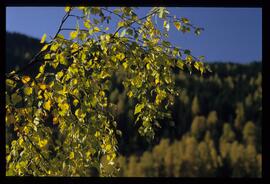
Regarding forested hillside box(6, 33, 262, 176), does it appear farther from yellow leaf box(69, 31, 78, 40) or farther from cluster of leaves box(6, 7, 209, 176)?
yellow leaf box(69, 31, 78, 40)

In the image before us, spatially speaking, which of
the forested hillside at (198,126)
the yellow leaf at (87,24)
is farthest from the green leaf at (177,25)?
the yellow leaf at (87,24)

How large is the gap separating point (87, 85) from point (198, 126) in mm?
672

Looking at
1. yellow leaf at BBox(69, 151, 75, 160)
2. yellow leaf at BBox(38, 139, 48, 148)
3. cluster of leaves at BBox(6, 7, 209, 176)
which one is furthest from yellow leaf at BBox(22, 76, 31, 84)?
yellow leaf at BBox(69, 151, 75, 160)

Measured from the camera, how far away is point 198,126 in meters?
2.54

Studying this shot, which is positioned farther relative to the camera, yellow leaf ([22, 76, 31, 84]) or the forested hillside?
the forested hillside

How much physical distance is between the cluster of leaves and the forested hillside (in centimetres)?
12

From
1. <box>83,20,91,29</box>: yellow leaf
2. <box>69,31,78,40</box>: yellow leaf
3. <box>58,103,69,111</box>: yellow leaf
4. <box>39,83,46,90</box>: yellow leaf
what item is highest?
<box>83,20,91,29</box>: yellow leaf

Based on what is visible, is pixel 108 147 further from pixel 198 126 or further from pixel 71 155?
pixel 198 126

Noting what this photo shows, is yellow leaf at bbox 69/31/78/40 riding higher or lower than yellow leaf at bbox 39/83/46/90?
higher

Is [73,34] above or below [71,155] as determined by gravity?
above

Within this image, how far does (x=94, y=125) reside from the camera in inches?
90.0

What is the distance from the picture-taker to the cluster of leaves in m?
2.24

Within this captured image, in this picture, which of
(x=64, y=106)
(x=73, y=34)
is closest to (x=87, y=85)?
(x=64, y=106)

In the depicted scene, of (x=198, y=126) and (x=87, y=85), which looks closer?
(x=87, y=85)
